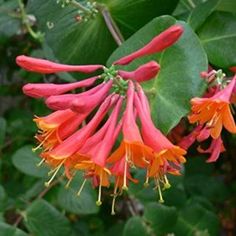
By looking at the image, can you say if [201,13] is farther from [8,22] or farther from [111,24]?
[8,22]

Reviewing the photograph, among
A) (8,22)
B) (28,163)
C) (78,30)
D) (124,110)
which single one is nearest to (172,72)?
(124,110)

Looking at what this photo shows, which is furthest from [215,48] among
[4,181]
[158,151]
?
[4,181]

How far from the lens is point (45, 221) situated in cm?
130

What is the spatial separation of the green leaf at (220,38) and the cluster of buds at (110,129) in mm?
181

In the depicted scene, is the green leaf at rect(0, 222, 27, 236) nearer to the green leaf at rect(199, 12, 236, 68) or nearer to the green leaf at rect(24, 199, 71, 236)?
the green leaf at rect(24, 199, 71, 236)

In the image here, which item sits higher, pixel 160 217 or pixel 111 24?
pixel 111 24

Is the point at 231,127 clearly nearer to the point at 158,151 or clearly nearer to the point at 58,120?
the point at 158,151

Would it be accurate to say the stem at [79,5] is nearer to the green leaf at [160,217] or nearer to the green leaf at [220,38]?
the green leaf at [220,38]

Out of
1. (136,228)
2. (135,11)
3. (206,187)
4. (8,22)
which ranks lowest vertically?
(206,187)

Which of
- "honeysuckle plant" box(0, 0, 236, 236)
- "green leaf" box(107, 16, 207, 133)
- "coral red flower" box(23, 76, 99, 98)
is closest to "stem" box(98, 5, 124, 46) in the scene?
"honeysuckle plant" box(0, 0, 236, 236)

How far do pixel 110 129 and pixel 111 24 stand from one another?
31 cm

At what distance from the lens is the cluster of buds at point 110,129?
0.85 metres

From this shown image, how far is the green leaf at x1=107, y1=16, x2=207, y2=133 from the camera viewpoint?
0.95 meters

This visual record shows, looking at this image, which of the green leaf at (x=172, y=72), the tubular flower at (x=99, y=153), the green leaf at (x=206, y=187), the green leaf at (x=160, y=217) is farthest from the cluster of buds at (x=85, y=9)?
the green leaf at (x=206, y=187)
